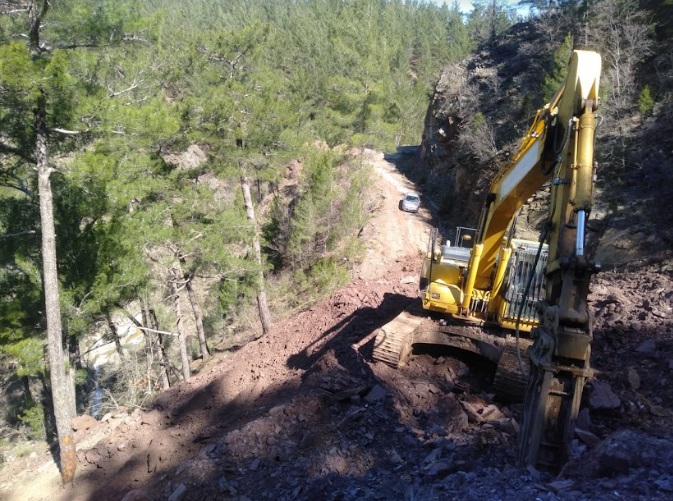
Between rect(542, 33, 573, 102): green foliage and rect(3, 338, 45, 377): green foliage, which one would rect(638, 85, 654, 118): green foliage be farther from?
rect(3, 338, 45, 377): green foliage

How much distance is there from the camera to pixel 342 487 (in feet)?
18.9

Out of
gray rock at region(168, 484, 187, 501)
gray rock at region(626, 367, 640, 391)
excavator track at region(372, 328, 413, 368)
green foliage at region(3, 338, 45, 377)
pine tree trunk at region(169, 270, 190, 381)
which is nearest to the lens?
gray rock at region(168, 484, 187, 501)

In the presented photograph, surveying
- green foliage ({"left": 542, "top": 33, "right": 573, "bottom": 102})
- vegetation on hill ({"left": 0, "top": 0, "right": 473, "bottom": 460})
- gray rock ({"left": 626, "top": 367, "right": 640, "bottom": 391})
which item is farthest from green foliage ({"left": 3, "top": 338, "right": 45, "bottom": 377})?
green foliage ({"left": 542, "top": 33, "right": 573, "bottom": 102})

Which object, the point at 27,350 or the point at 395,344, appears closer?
the point at 395,344

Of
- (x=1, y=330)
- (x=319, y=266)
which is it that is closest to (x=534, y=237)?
(x=319, y=266)

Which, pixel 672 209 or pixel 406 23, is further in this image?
pixel 406 23

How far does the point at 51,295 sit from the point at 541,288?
29.7ft

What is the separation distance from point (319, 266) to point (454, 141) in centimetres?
1469

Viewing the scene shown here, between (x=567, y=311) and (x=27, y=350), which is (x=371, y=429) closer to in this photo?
(x=567, y=311)

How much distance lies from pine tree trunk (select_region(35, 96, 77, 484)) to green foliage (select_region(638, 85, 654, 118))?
65.1 feet

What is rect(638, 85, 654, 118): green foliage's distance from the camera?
1838 centimetres

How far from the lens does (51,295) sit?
361 inches

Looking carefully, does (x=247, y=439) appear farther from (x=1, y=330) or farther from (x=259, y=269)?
(x=259, y=269)

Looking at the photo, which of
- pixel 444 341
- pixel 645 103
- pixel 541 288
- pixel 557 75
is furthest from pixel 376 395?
Answer: pixel 557 75
